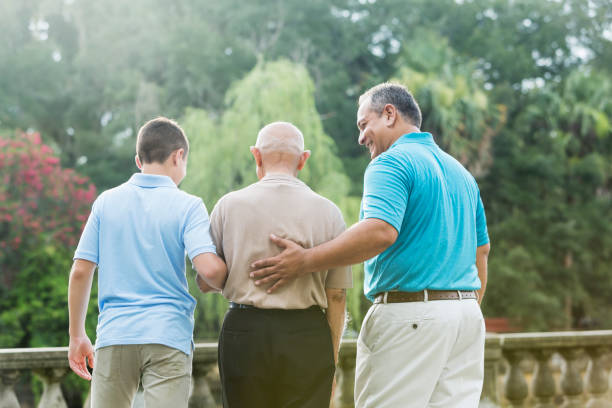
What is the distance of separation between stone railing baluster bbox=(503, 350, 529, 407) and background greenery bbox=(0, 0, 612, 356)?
13119 millimetres

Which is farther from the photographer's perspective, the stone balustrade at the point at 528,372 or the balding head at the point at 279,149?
the stone balustrade at the point at 528,372

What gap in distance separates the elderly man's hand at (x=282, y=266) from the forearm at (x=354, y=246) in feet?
0.08

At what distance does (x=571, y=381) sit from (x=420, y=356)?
9.10 feet

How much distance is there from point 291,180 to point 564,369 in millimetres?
3168

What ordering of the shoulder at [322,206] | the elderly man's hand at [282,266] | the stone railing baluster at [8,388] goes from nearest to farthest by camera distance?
the elderly man's hand at [282,266] < the shoulder at [322,206] < the stone railing baluster at [8,388]

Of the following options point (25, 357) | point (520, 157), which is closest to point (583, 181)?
point (520, 157)

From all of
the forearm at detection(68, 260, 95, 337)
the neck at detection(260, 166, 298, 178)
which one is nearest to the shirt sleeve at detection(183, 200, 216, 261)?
the neck at detection(260, 166, 298, 178)

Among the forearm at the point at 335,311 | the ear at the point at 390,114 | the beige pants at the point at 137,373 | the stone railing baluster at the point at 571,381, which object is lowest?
the stone railing baluster at the point at 571,381

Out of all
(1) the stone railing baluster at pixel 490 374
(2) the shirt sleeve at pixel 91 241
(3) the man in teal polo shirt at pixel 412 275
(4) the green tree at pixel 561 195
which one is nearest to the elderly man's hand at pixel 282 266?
(3) the man in teal polo shirt at pixel 412 275

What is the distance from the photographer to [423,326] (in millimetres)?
2404

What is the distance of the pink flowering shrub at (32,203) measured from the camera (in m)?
13.2

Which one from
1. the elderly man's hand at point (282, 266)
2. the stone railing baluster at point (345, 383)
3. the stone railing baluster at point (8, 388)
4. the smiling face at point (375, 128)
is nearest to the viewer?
the elderly man's hand at point (282, 266)

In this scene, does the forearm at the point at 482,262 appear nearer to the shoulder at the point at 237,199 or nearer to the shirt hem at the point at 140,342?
the shoulder at the point at 237,199

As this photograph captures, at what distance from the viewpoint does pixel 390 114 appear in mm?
2605
